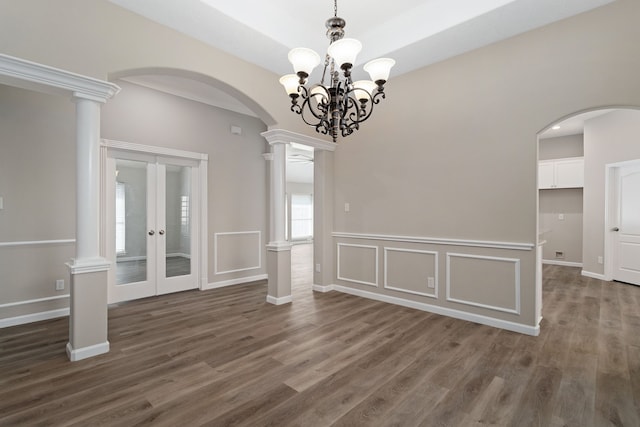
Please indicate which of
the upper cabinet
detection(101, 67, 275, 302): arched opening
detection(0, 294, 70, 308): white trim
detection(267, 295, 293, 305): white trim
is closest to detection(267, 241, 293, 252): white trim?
detection(267, 295, 293, 305): white trim

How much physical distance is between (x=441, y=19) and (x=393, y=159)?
66.6 inches

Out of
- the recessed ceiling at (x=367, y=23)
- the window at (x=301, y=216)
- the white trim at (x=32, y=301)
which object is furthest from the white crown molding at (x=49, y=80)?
the window at (x=301, y=216)

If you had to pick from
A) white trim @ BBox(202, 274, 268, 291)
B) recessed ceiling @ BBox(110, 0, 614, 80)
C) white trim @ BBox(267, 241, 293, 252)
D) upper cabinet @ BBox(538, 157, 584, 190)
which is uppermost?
recessed ceiling @ BBox(110, 0, 614, 80)

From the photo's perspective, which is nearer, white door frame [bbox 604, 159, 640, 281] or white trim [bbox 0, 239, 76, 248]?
white trim [bbox 0, 239, 76, 248]

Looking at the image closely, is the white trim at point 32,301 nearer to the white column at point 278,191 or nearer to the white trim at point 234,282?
the white trim at point 234,282

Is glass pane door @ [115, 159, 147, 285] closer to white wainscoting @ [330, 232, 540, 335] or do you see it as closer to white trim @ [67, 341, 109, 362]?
white trim @ [67, 341, 109, 362]

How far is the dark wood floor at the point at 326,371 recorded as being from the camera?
1960 millimetres

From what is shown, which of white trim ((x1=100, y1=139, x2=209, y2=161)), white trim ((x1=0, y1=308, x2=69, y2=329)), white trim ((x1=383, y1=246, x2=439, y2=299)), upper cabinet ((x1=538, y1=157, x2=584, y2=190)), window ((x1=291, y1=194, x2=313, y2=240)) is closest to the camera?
white trim ((x1=0, y1=308, x2=69, y2=329))

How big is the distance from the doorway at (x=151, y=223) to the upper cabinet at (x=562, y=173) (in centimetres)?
765

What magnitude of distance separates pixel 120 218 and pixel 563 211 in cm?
906

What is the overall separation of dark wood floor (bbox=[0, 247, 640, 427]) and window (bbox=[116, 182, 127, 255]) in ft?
3.25

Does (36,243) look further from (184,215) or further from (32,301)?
(184,215)

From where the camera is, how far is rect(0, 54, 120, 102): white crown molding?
2.31 metres

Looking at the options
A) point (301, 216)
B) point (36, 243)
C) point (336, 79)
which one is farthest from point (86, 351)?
point (301, 216)
